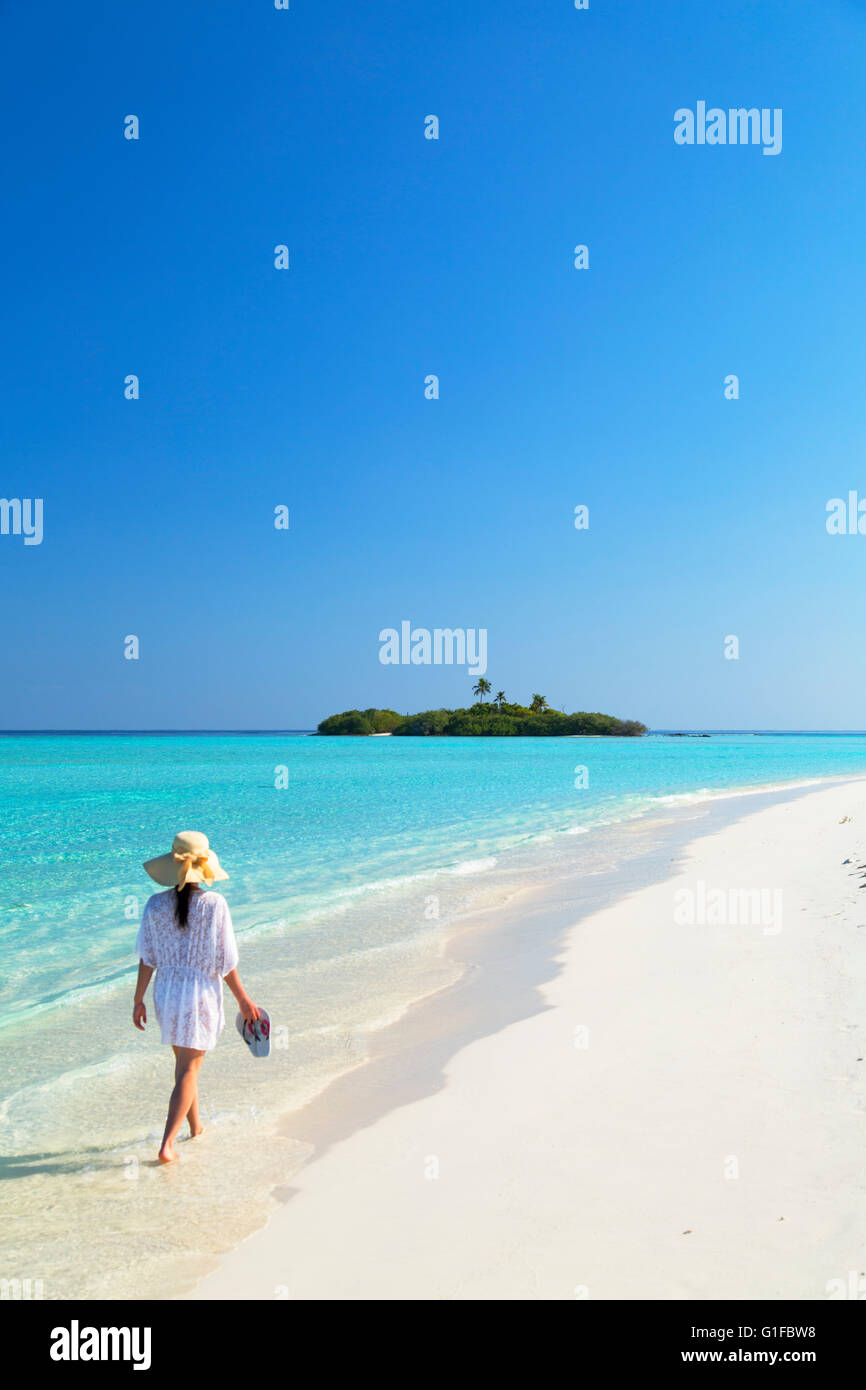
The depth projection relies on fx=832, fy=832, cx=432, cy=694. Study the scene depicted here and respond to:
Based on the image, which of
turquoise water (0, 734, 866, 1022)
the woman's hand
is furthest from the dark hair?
turquoise water (0, 734, 866, 1022)

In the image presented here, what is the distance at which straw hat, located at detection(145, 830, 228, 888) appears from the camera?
4938 mm

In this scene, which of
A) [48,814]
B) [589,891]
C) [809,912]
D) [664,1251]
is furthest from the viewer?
[48,814]

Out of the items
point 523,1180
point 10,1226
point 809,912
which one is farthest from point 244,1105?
point 809,912

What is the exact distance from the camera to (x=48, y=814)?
28.4 meters

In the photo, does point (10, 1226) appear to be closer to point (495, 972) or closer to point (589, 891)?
point (495, 972)

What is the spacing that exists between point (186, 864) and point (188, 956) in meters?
0.57

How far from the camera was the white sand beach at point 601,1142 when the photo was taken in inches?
146

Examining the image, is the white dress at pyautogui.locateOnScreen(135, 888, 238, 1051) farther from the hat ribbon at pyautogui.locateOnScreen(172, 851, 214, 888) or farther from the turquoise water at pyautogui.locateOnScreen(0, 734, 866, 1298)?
the turquoise water at pyautogui.locateOnScreen(0, 734, 866, 1298)

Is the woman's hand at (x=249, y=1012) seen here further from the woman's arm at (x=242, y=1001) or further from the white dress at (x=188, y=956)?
the white dress at (x=188, y=956)

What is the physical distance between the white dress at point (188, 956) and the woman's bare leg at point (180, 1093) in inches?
4.3

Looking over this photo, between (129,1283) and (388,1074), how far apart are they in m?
2.79

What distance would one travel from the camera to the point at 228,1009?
833cm

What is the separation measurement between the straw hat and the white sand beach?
1823 millimetres

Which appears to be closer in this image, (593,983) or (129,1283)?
(129,1283)
